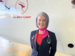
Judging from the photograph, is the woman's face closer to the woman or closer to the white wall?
the woman

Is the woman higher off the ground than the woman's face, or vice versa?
the woman's face

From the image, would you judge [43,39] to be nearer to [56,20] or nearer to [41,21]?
[41,21]

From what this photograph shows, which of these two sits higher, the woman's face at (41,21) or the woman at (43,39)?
the woman's face at (41,21)

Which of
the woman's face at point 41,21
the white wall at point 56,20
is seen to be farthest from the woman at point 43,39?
the white wall at point 56,20

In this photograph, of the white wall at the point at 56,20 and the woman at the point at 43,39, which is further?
the white wall at the point at 56,20

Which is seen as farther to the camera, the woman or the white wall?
the white wall

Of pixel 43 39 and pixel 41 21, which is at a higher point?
pixel 41 21

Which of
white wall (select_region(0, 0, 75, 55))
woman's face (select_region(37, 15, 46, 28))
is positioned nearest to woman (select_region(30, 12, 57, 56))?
woman's face (select_region(37, 15, 46, 28))

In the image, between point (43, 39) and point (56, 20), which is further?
point (56, 20)

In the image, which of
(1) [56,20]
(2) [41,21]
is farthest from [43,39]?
(1) [56,20]

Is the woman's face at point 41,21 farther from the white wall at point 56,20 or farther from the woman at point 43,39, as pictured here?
the white wall at point 56,20

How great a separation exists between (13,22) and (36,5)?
1.46 ft

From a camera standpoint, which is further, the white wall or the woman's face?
the white wall

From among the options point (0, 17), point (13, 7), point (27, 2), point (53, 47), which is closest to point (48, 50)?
point (53, 47)
